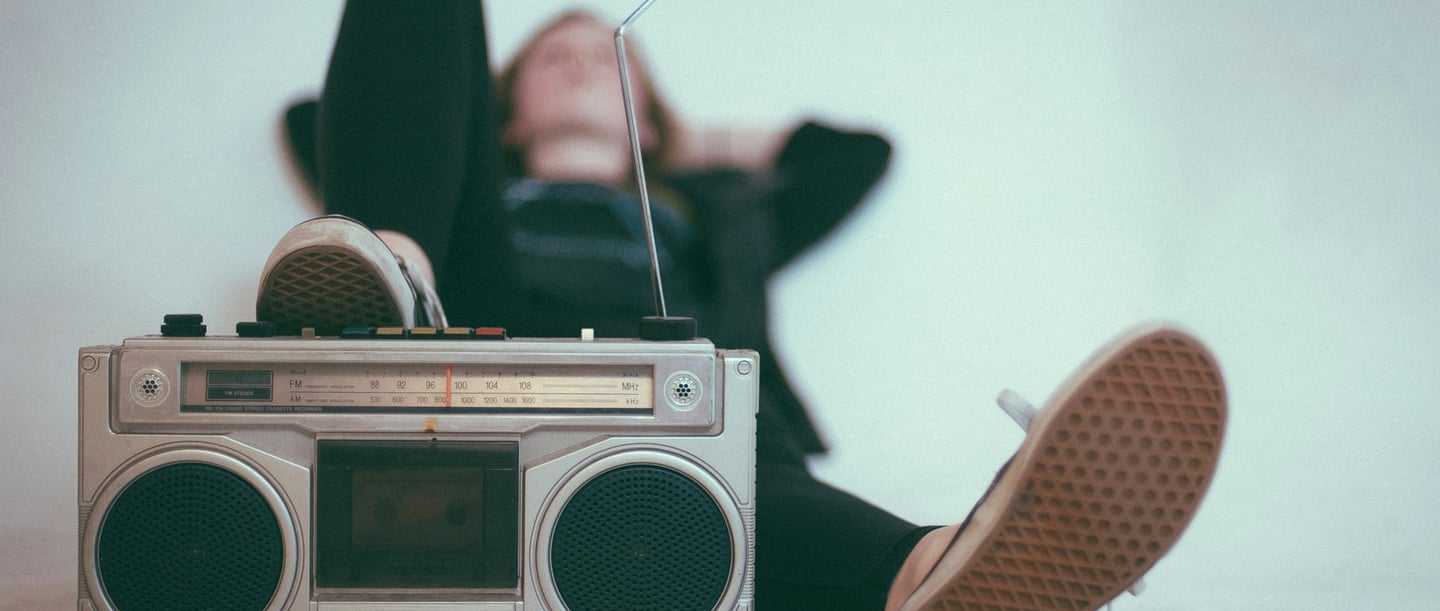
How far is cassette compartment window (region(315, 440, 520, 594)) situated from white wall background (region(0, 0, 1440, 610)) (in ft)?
1.87

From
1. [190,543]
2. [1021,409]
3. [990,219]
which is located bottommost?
[190,543]

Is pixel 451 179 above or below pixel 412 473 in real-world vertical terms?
above

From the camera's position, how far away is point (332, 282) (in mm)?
683

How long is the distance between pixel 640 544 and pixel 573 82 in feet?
2.18

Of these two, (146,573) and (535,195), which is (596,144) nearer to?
(535,195)

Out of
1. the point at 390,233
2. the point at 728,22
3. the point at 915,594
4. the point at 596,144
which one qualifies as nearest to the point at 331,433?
the point at 390,233

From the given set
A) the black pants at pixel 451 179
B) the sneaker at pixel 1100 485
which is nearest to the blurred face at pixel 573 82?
the black pants at pixel 451 179

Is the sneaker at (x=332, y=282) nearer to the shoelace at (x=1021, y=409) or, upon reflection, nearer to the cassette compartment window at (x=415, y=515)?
the cassette compartment window at (x=415, y=515)

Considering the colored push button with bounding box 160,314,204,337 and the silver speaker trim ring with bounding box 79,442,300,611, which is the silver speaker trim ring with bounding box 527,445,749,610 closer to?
the silver speaker trim ring with bounding box 79,442,300,611

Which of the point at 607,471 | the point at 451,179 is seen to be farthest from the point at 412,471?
the point at 451,179

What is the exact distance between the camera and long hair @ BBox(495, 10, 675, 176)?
1.18 meters

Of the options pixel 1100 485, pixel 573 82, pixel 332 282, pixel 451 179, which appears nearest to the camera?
pixel 1100 485

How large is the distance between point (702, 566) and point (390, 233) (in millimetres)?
399

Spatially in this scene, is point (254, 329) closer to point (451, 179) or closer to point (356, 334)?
point (356, 334)
